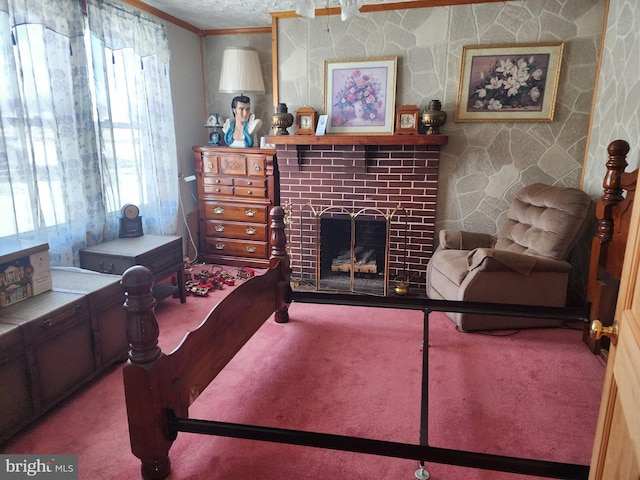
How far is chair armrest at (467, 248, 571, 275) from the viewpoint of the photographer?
8.80 ft

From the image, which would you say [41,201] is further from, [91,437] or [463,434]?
[463,434]

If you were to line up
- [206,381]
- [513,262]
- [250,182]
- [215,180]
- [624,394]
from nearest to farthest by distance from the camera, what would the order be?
[624,394] < [206,381] < [513,262] < [250,182] < [215,180]

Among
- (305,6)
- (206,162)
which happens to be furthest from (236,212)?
(305,6)

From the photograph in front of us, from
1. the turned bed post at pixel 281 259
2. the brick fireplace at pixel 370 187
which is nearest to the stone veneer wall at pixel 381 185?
the brick fireplace at pixel 370 187

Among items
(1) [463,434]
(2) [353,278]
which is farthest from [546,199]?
(1) [463,434]

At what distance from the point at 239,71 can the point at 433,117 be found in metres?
1.89

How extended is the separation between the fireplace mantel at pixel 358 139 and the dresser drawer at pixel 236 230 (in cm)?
92

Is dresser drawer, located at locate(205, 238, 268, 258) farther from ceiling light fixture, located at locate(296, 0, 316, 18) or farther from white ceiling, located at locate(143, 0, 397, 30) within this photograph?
ceiling light fixture, located at locate(296, 0, 316, 18)

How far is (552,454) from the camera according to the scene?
171cm

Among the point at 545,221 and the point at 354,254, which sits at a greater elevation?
the point at 545,221

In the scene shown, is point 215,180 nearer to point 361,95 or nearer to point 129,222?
point 129,222

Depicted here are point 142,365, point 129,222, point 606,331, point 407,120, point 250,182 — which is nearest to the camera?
point 606,331

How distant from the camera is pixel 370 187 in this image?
3730 millimetres

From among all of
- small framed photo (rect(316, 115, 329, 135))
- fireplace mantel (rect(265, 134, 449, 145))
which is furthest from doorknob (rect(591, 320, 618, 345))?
small framed photo (rect(316, 115, 329, 135))
